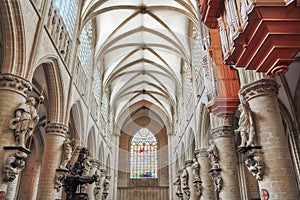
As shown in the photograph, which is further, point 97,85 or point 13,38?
point 97,85

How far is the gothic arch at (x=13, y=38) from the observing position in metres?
8.91

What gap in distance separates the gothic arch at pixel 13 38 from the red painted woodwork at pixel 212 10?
569 cm

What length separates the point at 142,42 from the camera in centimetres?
2378

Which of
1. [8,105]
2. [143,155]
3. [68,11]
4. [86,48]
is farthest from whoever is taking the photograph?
[143,155]

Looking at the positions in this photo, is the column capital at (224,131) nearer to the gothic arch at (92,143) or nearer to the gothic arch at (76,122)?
the gothic arch at (76,122)

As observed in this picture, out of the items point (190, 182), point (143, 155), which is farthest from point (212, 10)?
point (143, 155)

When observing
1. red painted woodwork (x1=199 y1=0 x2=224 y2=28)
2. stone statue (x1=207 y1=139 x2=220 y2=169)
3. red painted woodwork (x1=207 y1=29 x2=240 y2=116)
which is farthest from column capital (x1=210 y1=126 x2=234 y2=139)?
red painted woodwork (x1=199 y1=0 x2=224 y2=28)

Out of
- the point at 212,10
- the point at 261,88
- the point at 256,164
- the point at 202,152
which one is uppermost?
the point at 212,10

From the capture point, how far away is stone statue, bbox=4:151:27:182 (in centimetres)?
805

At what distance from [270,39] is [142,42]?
19.6m

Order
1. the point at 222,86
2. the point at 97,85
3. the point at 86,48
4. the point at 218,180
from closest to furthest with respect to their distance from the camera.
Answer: the point at 222,86 → the point at 218,180 → the point at 86,48 → the point at 97,85

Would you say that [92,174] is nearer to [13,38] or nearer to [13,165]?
[13,165]

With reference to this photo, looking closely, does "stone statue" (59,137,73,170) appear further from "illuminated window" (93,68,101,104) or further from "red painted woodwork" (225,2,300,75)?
"red painted woodwork" (225,2,300,75)

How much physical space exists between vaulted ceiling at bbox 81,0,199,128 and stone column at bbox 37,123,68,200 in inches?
268
